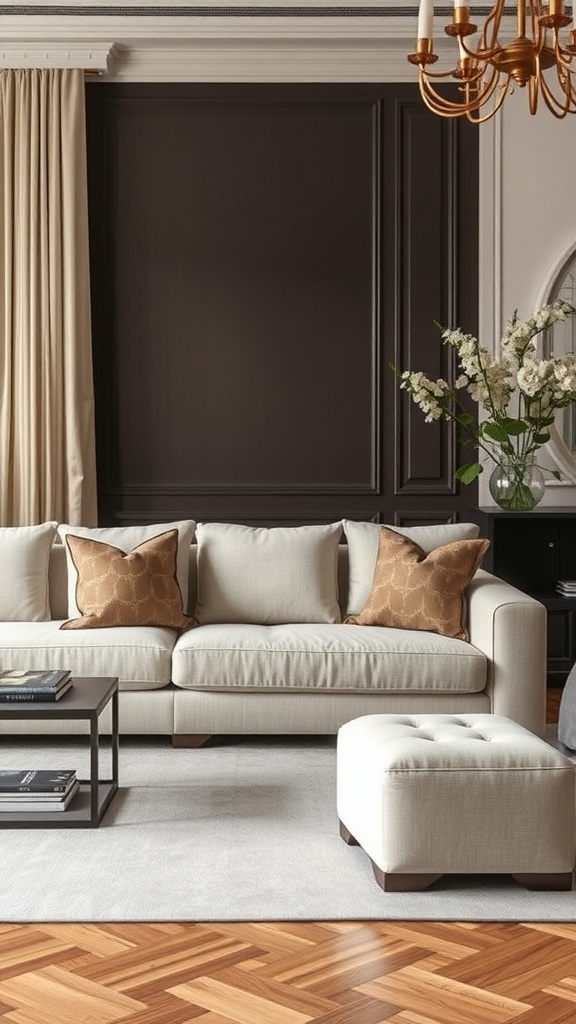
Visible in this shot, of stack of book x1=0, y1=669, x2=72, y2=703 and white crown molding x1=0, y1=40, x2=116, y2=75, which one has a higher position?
white crown molding x1=0, y1=40, x2=116, y2=75

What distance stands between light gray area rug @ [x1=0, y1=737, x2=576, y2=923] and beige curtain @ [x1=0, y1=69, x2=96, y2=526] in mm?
2169

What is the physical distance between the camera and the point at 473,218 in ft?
19.9

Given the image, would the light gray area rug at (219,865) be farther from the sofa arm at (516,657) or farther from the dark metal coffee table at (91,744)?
the sofa arm at (516,657)

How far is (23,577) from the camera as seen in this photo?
4.66 metres

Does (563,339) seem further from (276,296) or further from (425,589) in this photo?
(425,589)

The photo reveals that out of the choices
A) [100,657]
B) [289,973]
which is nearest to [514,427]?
[100,657]

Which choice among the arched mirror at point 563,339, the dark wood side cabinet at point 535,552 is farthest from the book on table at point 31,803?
the arched mirror at point 563,339

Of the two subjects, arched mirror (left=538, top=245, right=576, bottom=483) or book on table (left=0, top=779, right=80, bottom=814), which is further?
arched mirror (left=538, top=245, right=576, bottom=483)

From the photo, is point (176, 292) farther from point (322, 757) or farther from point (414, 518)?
point (322, 757)

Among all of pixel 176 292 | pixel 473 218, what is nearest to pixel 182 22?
pixel 176 292

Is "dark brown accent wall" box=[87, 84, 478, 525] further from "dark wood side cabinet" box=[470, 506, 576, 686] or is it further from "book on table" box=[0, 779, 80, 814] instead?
"book on table" box=[0, 779, 80, 814]

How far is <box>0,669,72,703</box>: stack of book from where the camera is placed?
3.38 metres

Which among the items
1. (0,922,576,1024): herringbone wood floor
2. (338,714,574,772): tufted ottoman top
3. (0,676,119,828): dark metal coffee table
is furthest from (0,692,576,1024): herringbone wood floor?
(0,676,119,828): dark metal coffee table

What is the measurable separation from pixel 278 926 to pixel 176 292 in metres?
4.01
